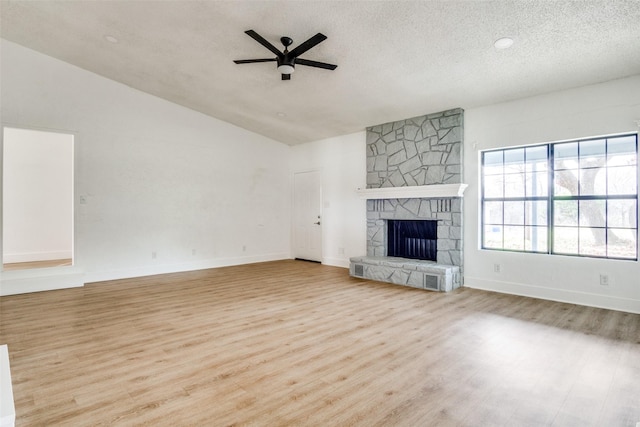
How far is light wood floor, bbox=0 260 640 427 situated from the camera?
1.97 metres

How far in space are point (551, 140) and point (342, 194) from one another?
3874 millimetres

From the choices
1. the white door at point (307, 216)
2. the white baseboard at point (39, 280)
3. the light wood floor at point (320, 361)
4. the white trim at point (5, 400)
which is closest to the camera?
the white trim at point (5, 400)

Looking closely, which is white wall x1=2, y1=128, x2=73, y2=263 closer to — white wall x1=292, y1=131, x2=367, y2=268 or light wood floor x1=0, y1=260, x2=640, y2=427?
light wood floor x1=0, y1=260, x2=640, y2=427

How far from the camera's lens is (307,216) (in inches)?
315

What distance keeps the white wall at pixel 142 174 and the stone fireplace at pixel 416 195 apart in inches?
116

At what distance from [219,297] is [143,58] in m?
3.77

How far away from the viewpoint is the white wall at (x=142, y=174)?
5.24 meters

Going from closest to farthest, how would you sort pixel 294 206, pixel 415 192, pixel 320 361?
pixel 320 361 < pixel 415 192 < pixel 294 206

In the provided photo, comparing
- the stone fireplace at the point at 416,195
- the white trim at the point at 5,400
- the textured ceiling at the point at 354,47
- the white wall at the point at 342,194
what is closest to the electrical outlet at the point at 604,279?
the stone fireplace at the point at 416,195

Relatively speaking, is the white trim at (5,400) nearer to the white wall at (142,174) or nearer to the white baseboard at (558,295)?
the white wall at (142,174)

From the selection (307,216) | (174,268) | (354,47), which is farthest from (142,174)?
(354,47)

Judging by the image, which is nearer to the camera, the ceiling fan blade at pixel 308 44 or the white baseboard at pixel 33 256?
the ceiling fan blade at pixel 308 44

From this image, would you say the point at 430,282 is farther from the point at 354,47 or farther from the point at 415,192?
the point at 354,47

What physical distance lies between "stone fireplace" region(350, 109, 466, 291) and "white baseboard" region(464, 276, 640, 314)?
36cm
